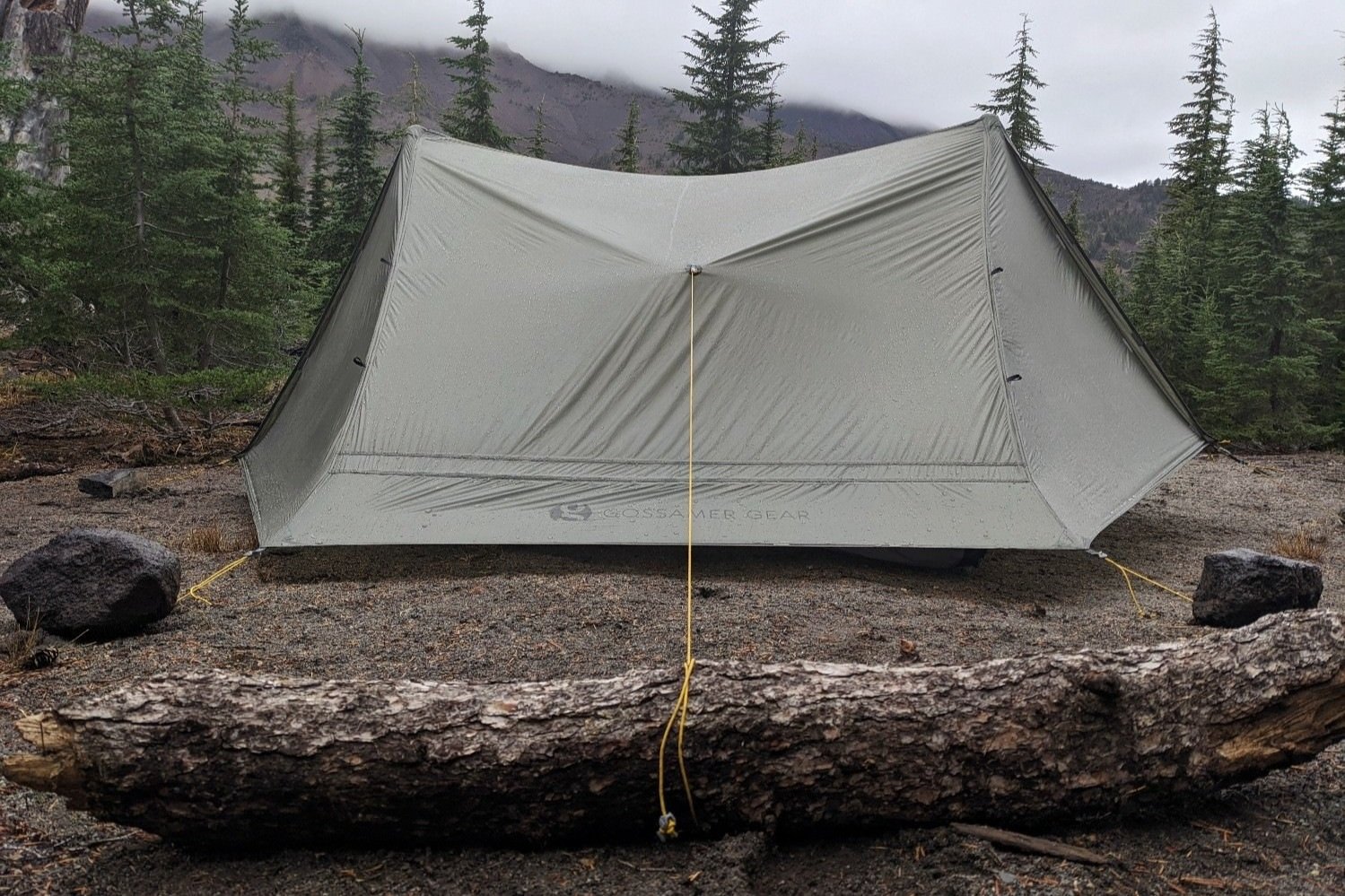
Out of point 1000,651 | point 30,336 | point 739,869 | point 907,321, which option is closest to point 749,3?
point 30,336

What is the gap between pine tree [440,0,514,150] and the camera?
23156mm

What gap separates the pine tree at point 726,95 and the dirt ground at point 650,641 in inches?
710

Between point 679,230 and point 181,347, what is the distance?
28.5 feet

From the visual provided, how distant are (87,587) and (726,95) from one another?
22916 millimetres

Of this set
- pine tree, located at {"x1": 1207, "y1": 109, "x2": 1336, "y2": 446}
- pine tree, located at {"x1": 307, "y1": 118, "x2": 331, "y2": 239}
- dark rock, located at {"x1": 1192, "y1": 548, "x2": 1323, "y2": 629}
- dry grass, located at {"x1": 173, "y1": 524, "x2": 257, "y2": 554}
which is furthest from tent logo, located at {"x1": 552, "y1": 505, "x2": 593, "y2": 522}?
pine tree, located at {"x1": 307, "y1": 118, "x2": 331, "y2": 239}

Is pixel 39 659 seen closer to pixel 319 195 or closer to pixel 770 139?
pixel 770 139

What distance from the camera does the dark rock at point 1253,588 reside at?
169 inches

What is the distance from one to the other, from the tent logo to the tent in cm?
2

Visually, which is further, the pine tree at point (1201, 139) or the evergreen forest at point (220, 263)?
the pine tree at point (1201, 139)

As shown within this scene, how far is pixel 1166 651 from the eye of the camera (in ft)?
8.36

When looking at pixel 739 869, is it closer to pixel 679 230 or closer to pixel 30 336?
pixel 679 230

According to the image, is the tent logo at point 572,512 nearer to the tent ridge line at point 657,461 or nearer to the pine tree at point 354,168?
the tent ridge line at point 657,461

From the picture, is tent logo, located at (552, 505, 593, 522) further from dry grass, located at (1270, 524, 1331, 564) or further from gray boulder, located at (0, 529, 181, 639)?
dry grass, located at (1270, 524, 1331, 564)

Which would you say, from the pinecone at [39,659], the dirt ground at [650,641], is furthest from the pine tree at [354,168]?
the pinecone at [39,659]
